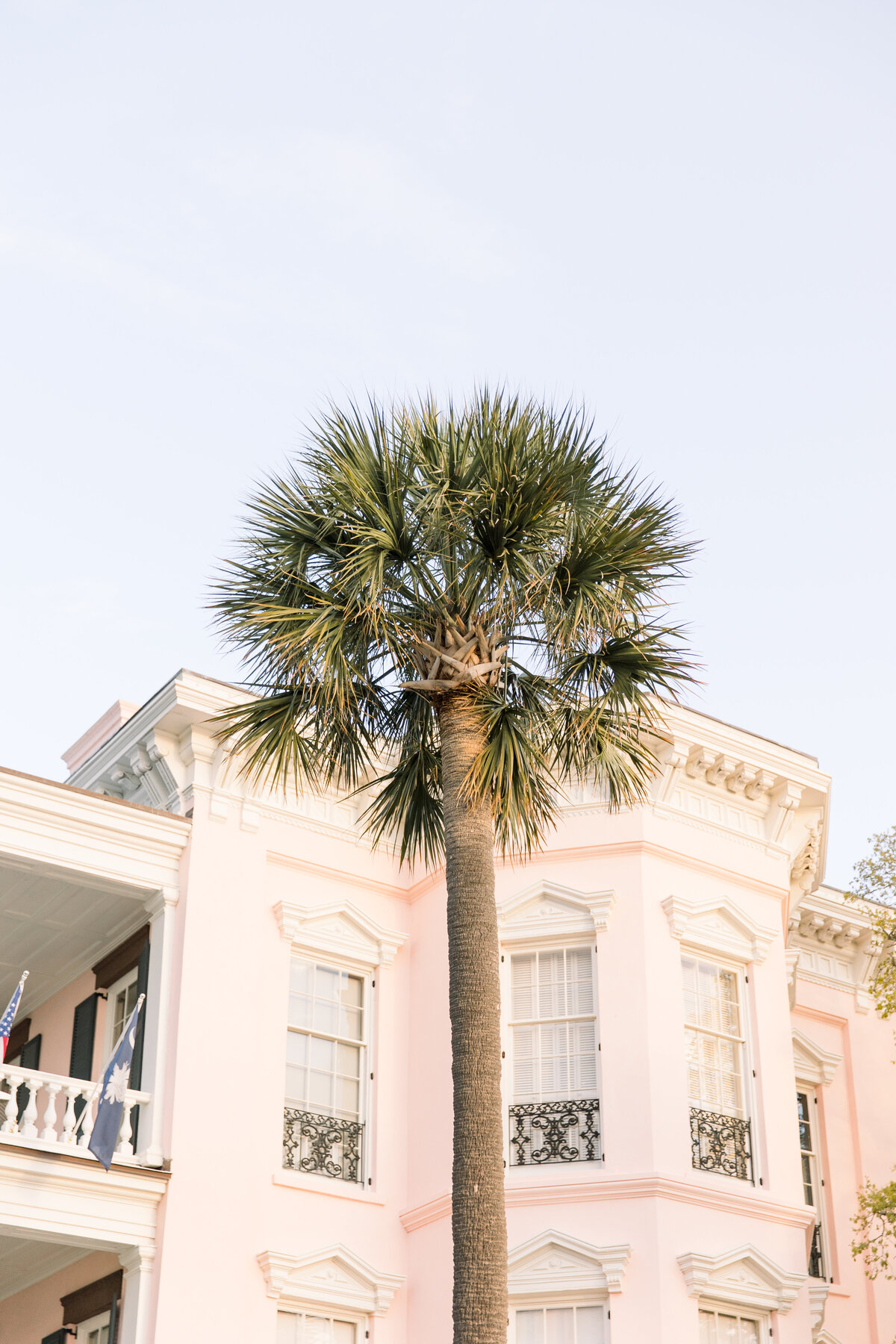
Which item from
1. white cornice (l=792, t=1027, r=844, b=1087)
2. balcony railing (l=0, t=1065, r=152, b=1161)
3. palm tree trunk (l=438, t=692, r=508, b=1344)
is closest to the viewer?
palm tree trunk (l=438, t=692, r=508, b=1344)

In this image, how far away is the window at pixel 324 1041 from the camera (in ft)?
54.1

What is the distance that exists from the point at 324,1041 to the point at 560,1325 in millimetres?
3738

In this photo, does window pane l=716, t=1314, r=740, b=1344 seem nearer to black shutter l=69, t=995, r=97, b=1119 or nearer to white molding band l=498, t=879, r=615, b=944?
white molding band l=498, t=879, r=615, b=944

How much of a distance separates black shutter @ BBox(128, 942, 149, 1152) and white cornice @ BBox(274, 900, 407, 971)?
4.67ft

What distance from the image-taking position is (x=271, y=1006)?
16.4 m

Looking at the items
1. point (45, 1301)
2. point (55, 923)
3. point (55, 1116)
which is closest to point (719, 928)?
point (55, 1116)

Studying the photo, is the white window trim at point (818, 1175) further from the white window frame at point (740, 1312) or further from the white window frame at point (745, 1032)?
the white window frame at point (740, 1312)

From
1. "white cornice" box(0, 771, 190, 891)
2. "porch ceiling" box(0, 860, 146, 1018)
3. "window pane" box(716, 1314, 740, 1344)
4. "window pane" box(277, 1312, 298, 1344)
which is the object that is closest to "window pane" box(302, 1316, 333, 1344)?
"window pane" box(277, 1312, 298, 1344)

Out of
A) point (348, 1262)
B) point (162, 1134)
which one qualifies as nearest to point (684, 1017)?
point (348, 1262)

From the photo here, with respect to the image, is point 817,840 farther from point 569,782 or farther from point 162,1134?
point 162,1134

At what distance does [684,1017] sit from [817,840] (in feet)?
12.0

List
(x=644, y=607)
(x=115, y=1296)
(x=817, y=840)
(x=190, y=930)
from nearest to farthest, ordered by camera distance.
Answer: (x=644, y=607)
(x=115, y=1296)
(x=190, y=930)
(x=817, y=840)

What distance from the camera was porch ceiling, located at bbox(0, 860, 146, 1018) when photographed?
1633cm

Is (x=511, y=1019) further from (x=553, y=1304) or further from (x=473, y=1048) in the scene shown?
(x=473, y=1048)
